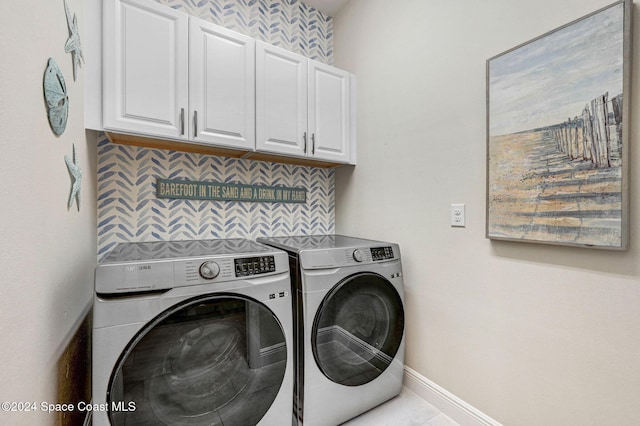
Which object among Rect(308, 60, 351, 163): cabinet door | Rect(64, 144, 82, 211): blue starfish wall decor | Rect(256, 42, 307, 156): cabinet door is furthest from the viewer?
Rect(308, 60, 351, 163): cabinet door

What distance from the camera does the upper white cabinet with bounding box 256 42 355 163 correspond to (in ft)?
5.97

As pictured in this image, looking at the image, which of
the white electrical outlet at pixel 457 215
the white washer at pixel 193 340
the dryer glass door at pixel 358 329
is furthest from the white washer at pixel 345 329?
the white electrical outlet at pixel 457 215

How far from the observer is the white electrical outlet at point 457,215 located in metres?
1.51

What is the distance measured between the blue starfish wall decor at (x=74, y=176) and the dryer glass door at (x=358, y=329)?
1167mm

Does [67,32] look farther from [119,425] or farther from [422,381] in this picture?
[422,381]

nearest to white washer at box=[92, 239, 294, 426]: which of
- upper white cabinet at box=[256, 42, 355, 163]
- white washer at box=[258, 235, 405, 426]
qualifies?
white washer at box=[258, 235, 405, 426]

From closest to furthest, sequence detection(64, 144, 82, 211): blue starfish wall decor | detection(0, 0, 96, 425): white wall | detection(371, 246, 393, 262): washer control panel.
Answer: detection(0, 0, 96, 425): white wall, detection(64, 144, 82, 211): blue starfish wall decor, detection(371, 246, 393, 262): washer control panel

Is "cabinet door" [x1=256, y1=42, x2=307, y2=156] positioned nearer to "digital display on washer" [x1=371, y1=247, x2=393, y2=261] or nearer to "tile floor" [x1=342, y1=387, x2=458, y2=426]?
"digital display on washer" [x1=371, y1=247, x2=393, y2=261]

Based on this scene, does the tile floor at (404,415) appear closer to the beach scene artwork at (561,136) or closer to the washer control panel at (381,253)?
the washer control panel at (381,253)

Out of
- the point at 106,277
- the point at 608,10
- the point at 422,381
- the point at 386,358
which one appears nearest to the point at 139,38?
the point at 106,277

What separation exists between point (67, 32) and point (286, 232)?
1627 mm

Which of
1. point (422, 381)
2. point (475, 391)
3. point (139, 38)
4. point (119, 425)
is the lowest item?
point (422, 381)

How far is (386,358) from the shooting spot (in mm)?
1642

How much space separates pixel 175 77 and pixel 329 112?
1.03 meters
